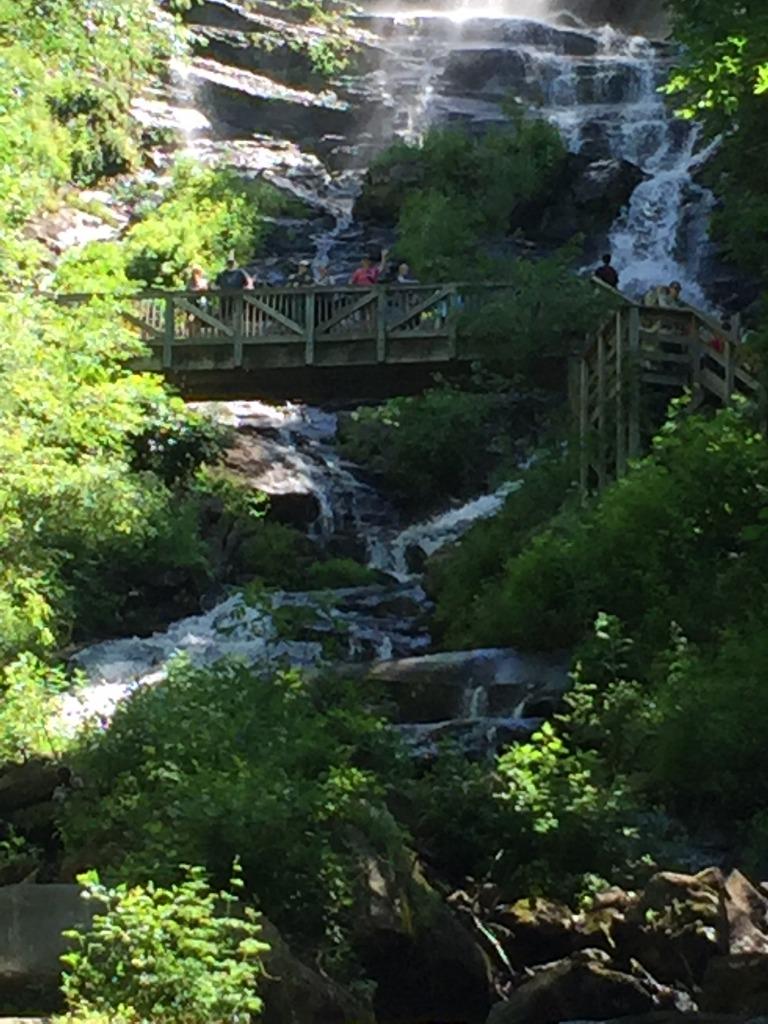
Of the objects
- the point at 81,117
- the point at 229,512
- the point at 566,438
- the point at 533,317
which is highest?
the point at 81,117

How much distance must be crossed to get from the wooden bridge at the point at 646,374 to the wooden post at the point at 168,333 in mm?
6285

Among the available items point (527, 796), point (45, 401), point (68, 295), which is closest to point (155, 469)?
point (68, 295)

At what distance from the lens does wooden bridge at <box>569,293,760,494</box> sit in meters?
17.9

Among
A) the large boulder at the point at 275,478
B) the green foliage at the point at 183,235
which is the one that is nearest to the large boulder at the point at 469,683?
the large boulder at the point at 275,478

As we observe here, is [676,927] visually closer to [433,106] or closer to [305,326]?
[305,326]

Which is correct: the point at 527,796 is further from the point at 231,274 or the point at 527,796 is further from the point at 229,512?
the point at 231,274

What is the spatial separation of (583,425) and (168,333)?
6154 millimetres

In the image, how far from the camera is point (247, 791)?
866 cm

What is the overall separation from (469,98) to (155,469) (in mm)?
20567

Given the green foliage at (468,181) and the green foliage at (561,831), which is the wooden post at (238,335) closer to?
the green foliage at (468,181)

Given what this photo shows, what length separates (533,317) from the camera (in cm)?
2094

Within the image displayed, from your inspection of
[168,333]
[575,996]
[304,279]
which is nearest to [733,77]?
[575,996]

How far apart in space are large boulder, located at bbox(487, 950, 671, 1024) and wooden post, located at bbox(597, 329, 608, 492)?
10.0 metres

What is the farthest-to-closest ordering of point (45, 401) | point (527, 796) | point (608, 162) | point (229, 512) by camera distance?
point (608, 162) → point (229, 512) → point (45, 401) → point (527, 796)
